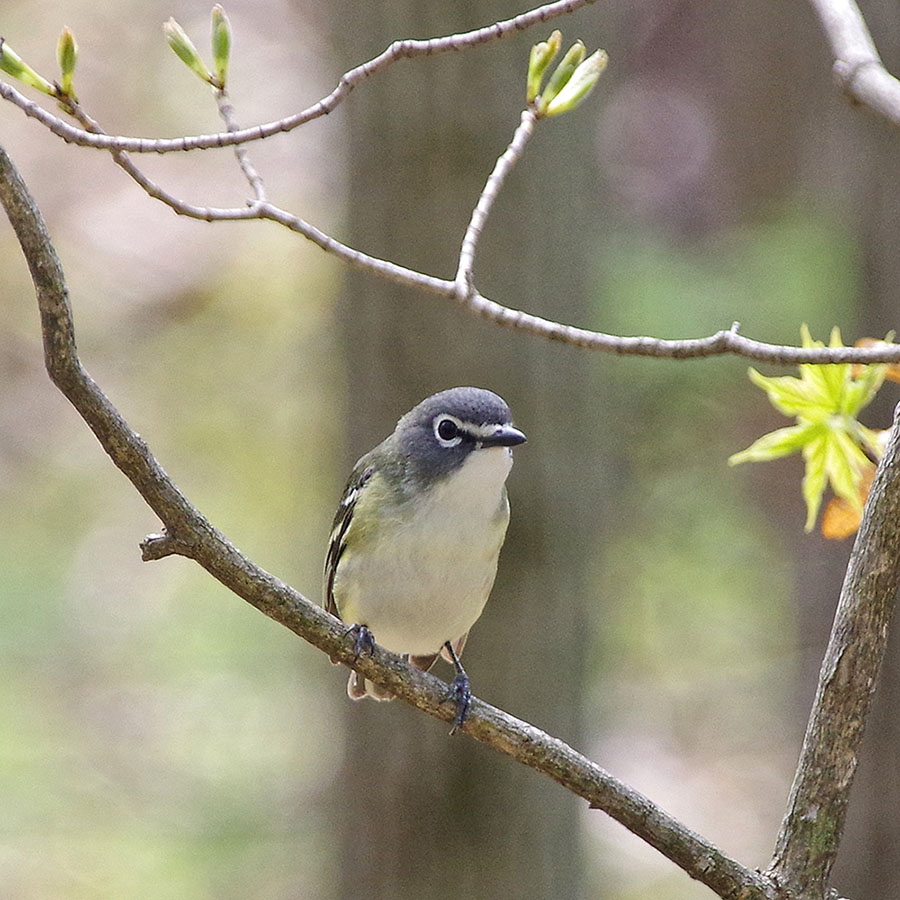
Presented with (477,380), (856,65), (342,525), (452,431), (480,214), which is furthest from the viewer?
(477,380)

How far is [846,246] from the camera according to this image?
6.77 m

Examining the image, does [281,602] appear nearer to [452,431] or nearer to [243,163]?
[243,163]

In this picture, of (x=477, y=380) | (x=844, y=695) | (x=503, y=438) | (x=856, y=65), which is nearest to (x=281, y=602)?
(x=844, y=695)

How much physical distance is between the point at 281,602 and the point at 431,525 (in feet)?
4.71

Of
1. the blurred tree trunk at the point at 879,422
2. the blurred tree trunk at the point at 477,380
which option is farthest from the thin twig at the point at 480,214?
the blurred tree trunk at the point at 879,422

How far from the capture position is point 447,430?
372cm

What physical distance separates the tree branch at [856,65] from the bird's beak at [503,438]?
1.29 metres

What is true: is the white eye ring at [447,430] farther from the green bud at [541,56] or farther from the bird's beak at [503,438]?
the green bud at [541,56]

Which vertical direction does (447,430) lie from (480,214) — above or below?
above

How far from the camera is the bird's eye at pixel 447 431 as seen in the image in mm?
3686

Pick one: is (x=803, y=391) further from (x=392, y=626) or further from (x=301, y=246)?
(x=301, y=246)

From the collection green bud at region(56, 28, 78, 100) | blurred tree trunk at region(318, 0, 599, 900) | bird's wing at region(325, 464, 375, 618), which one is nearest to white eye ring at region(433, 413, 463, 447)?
bird's wing at region(325, 464, 375, 618)

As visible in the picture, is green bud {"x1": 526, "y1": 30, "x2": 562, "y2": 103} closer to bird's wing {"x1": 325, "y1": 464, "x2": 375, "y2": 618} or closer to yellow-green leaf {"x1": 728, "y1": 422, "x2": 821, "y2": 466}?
yellow-green leaf {"x1": 728, "y1": 422, "x2": 821, "y2": 466}

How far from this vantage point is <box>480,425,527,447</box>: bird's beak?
11.3 ft
